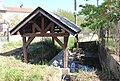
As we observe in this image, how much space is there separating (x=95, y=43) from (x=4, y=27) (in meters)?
29.6

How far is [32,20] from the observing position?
14727 millimetres

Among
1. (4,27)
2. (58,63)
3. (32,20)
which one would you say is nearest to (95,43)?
(58,63)

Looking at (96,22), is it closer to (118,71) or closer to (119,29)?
(119,29)

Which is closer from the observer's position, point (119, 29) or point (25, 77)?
point (25, 77)

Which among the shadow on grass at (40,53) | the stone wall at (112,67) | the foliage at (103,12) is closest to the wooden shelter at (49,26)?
the foliage at (103,12)

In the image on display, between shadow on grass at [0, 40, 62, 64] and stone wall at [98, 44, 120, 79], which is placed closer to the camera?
stone wall at [98, 44, 120, 79]

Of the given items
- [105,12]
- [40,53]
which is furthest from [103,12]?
[40,53]

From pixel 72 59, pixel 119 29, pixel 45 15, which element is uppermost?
pixel 45 15

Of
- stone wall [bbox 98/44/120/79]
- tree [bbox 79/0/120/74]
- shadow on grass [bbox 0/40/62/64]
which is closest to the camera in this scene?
stone wall [bbox 98/44/120/79]

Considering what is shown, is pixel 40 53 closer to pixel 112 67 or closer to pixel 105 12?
pixel 105 12

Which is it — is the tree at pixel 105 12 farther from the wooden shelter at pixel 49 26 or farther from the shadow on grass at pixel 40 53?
the shadow on grass at pixel 40 53

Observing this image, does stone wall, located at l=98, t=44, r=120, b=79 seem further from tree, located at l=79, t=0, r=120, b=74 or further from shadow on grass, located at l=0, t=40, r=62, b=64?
shadow on grass, located at l=0, t=40, r=62, b=64

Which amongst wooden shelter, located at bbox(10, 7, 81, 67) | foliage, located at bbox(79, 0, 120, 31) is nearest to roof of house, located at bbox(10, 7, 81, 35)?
wooden shelter, located at bbox(10, 7, 81, 67)

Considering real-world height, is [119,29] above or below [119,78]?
above
